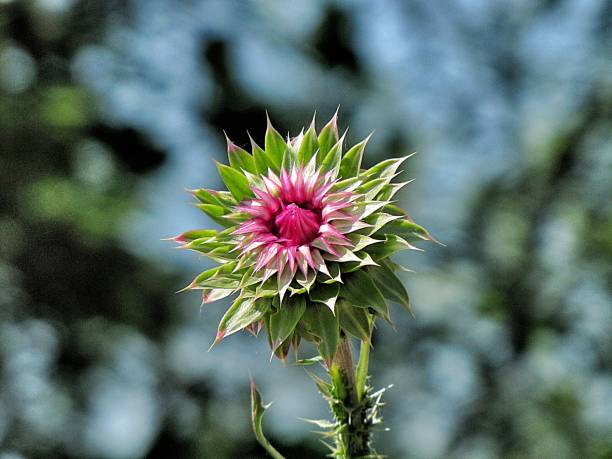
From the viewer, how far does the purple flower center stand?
1873mm

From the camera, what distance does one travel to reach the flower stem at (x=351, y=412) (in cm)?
211

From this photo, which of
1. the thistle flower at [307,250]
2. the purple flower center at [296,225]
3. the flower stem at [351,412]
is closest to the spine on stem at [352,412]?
the flower stem at [351,412]

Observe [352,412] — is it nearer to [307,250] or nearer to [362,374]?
[362,374]

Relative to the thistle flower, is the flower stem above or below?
below

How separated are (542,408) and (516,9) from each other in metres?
5.94

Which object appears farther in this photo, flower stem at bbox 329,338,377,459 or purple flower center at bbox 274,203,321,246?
flower stem at bbox 329,338,377,459

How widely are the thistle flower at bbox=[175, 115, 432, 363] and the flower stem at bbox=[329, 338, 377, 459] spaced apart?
210 mm

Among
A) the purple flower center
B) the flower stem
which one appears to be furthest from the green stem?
the purple flower center

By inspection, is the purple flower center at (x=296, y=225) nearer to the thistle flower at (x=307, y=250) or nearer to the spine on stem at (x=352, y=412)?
the thistle flower at (x=307, y=250)

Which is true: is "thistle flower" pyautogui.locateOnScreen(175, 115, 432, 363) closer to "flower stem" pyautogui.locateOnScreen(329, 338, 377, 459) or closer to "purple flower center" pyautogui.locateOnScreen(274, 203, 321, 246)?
"purple flower center" pyautogui.locateOnScreen(274, 203, 321, 246)

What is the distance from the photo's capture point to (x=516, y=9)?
13031 mm

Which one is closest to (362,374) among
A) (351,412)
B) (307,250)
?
(351,412)

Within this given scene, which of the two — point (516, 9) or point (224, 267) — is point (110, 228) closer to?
point (516, 9)

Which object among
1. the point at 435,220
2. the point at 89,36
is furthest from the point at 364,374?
the point at 89,36
